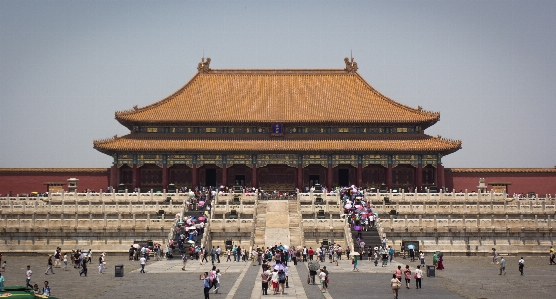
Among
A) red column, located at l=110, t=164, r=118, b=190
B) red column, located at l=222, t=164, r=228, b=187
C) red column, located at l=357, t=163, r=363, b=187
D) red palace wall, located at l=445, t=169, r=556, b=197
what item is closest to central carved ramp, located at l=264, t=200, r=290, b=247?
red column, located at l=222, t=164, r=228, b=187

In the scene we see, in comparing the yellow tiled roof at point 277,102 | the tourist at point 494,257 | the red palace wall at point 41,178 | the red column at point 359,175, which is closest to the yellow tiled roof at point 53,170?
the red palace wall at point 41,178

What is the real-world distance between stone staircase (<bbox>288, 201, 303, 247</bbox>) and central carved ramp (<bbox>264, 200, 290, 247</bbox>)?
0.76ft

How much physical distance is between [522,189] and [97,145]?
1621 inches

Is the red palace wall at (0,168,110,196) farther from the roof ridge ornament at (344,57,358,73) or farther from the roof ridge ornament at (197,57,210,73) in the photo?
the roof ridge ornament at (344,57,358,73)

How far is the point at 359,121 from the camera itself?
273 ft

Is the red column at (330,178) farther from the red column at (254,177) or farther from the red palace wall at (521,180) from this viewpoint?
the red palace wall at (521,180)

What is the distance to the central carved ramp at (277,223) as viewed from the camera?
52.1 meters

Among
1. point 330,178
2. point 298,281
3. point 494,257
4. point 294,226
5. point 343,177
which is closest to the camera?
point 298,281

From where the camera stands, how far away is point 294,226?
5547cm

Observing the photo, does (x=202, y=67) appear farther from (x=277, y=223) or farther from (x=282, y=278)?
(x=282, y=278)

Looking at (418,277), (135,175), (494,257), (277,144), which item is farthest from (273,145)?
(418,277)

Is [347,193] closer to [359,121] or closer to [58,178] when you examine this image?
[359,121]

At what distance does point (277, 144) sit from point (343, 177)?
24.0 ft

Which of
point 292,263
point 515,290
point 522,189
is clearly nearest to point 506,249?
point 292,263
